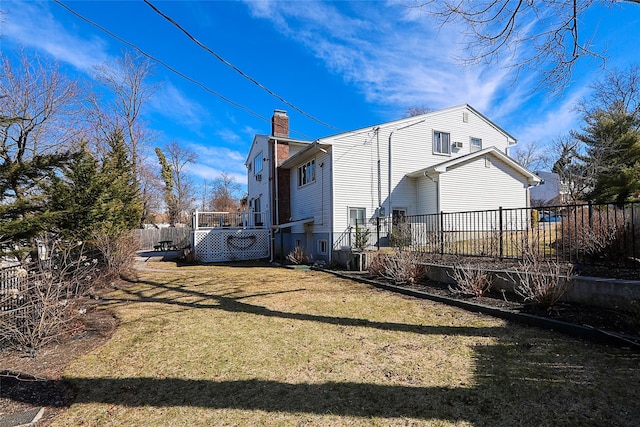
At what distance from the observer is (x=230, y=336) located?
4.82 metres

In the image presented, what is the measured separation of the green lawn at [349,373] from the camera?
273 cm

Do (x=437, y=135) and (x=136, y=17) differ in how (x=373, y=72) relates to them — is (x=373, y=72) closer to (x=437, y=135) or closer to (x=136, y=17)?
(x=437, y=135)

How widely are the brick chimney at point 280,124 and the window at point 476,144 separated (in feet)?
35.4

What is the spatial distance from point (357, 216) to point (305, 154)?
13.4 feet

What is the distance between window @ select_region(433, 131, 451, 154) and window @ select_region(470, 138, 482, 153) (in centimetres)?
162

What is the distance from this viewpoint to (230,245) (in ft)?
56.1

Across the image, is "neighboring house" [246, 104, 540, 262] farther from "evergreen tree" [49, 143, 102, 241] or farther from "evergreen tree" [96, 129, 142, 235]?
"evergreen tree" [49, 143, 102, 241]

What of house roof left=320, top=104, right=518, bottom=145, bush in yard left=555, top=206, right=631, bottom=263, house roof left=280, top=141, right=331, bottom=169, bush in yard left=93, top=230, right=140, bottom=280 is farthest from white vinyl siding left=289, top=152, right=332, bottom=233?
bush in yard left=555, top=206, right=631, bottom=263

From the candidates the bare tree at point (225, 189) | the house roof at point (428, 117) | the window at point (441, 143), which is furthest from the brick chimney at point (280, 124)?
the bare tree at point (225, 189)

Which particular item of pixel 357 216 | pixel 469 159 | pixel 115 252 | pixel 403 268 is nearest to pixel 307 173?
A: pixel 357 216

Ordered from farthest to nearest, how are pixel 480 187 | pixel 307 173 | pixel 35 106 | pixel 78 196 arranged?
pixel 307 173
pixel 480 187
pixel 35 106
pixel 78 196

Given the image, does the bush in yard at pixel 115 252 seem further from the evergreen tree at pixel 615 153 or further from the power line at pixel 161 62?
the evergreen tree at pixel 615 153

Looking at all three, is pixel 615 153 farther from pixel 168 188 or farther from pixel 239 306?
pixel 168 188

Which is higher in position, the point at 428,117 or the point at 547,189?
the point at 428,117
